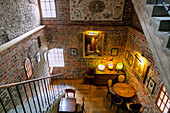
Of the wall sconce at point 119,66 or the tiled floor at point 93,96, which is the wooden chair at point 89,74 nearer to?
the tiled floor at point 93,96

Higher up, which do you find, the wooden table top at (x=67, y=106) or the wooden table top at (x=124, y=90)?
the wooden table top at (x=67, y=106)

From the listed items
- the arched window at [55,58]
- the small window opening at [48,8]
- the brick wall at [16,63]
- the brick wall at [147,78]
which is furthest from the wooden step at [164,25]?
the arched window at [55,58]

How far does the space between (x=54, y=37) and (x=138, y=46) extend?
4644 mm

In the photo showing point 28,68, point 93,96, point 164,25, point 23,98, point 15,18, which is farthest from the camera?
point 93,96

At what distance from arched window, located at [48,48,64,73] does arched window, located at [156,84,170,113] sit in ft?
18.6

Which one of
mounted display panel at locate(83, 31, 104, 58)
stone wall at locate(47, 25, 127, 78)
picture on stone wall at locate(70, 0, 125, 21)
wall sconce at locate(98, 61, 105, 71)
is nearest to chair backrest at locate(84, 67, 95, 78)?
stone wall at locate(47, 25, 127, 78)

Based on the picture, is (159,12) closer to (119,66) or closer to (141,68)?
(141,68)

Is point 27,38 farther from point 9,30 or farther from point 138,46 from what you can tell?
point 138,46

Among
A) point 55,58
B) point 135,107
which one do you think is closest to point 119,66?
point 135,107

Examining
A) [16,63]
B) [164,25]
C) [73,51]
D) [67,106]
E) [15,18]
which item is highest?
[164,25]

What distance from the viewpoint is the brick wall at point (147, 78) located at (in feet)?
13.3

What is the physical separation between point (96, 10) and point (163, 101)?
507 centimetres

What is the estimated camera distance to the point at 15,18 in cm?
420

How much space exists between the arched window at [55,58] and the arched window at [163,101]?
566 cm
